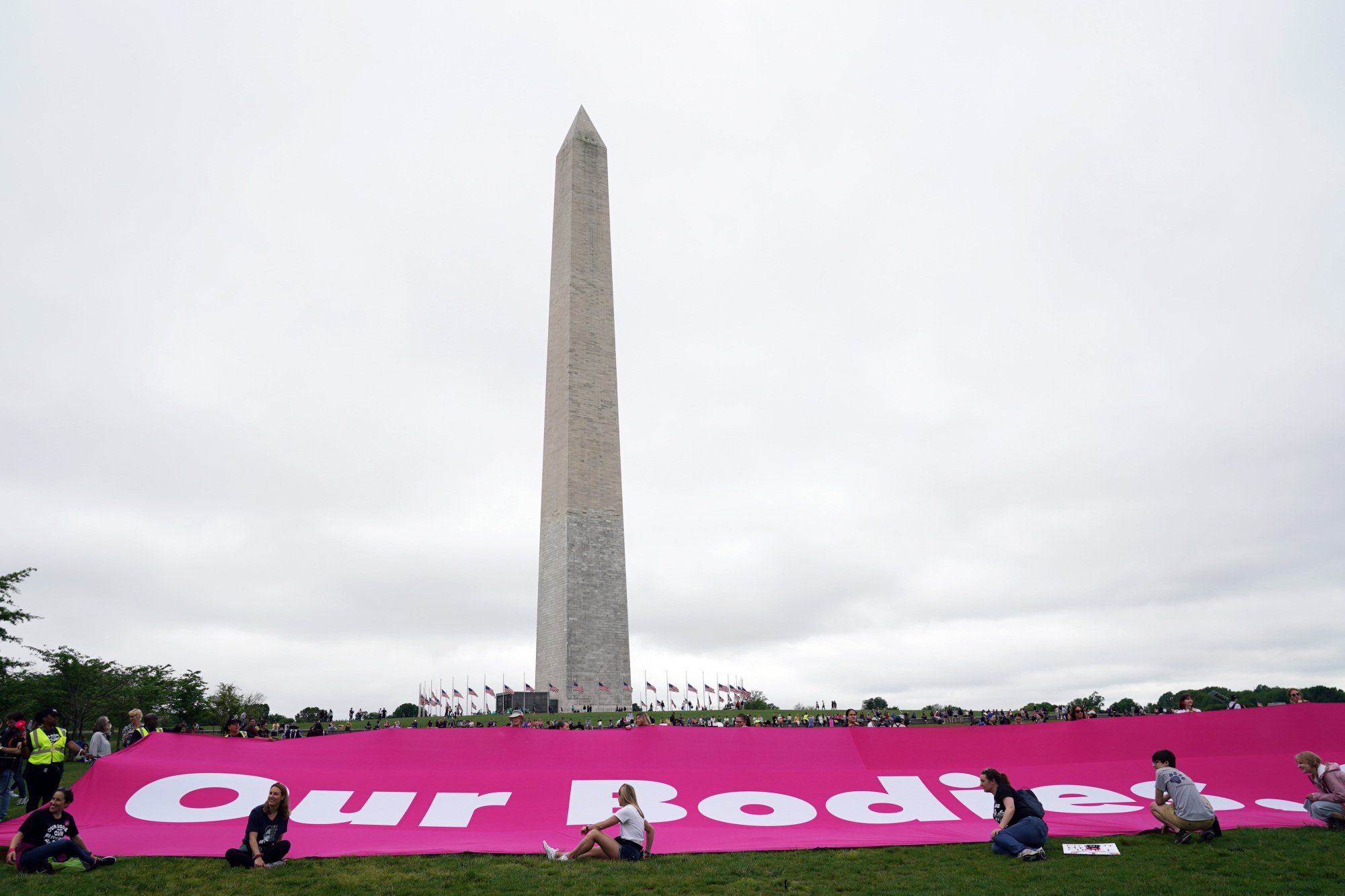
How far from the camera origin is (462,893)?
342 inches

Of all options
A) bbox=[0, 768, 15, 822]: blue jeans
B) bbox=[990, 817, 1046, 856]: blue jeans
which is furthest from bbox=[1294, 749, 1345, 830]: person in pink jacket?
bbox=[0, 768, 15, 822]: blue jeans

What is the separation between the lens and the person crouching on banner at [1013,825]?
391 inches

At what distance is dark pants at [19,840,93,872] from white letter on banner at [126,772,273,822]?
1.81 m

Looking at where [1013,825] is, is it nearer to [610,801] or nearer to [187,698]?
[610,801]

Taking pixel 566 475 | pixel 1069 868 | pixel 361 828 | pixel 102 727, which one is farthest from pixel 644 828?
pixel 566 475

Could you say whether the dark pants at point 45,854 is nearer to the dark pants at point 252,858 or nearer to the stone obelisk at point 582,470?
the dark pants at point 252,858

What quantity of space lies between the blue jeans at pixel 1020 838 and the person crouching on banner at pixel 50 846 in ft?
32.7

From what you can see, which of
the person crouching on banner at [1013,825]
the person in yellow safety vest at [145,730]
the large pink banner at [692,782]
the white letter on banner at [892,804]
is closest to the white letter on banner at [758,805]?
the large pink banner at [692,782]

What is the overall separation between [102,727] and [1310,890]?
62.6 ft

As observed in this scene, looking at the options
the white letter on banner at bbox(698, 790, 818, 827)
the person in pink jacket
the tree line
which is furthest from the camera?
the tree line

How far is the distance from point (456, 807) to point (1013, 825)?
7.04 meters

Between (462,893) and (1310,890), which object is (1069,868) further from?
(462,893)

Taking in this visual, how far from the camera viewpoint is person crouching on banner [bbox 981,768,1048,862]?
32.6 feet

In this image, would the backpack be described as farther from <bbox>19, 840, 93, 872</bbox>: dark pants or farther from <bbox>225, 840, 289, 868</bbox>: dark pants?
<bbox>19, 840, 93, 872</bbox>: dark pants
